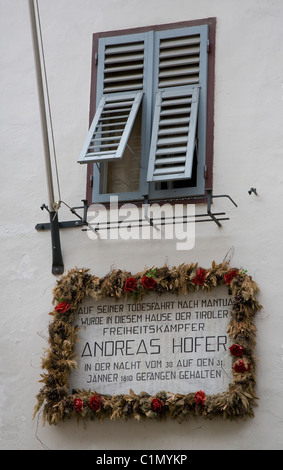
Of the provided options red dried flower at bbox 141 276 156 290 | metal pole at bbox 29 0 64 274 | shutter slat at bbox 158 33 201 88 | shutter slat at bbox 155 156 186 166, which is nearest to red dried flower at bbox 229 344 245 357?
red dried flower at bbox 141 276 156 290

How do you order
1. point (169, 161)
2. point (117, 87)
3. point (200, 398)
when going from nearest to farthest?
point (200, 398), point (169, 161), point (117, 87)

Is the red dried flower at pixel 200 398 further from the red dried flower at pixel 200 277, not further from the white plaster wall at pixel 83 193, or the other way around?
the red dried flower at pixel 200 277

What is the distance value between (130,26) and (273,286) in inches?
126

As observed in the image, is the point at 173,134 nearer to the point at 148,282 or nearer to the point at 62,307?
the point at 148,282

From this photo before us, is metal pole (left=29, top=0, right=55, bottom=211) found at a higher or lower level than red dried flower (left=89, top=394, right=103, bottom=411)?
higher

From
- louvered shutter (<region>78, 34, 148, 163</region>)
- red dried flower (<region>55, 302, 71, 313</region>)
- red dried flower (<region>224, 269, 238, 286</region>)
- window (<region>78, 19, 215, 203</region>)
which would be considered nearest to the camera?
red dried flower (<region>224, 269, 238, 286</region>)

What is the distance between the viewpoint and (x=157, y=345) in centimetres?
870

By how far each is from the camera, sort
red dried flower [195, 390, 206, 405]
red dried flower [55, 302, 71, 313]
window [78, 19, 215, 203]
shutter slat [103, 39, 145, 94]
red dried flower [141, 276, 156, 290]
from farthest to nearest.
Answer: shutter slat [103, 39, 145, 94], window [78, 19, 215, 203], red dried flower [55, 302, 71, 313], red dried flower [141, 276, 156, 290], red dried flower [195, 390, 206, 405]

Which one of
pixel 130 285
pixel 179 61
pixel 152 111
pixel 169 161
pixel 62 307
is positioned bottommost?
pixel 62 307

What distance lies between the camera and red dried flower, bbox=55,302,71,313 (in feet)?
29.1

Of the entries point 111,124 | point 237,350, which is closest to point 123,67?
point 111,124

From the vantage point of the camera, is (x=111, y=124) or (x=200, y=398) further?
(x=111, y=124)

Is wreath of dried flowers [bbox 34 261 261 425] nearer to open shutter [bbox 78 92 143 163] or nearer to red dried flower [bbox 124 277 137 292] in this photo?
red dried flower [bbox 124 277 137 292]

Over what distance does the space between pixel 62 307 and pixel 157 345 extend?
3.12 ft
